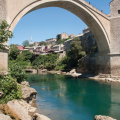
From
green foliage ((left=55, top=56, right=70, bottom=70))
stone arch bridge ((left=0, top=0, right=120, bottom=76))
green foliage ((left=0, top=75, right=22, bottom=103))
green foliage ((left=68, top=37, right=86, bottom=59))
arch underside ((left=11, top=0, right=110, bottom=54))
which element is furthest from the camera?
green foliage ((left=55, top=56, right=70, bottom=70))

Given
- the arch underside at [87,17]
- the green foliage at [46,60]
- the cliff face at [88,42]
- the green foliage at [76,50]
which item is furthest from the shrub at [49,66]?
the arch underside at [87,17]

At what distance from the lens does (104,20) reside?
11.4m

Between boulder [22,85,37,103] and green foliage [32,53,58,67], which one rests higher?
green foliage [32,53,58,67]

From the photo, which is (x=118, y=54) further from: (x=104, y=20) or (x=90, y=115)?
(x=90, y=115)

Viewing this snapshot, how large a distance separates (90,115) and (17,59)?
83.0 ft

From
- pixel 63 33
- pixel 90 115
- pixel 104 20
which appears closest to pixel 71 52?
pixel 104 20

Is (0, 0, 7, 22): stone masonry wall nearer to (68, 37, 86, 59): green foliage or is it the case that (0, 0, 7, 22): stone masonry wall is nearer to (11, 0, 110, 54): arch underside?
(11, 0, 110, 54): arch underside

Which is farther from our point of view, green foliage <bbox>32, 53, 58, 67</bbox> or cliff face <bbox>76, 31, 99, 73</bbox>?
green foliage <bbox>32, 53, 58, 67</bbox>

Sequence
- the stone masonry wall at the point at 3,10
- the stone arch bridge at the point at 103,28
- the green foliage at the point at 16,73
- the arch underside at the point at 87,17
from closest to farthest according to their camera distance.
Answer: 1. the green foliage at the point at 16,73
2. the stone masonry wall at the point at 3,10
3. the arch underside at the point at 87,17
4. the stone arch bridge at the point at 103,28

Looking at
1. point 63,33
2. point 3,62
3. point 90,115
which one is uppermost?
point 63,33

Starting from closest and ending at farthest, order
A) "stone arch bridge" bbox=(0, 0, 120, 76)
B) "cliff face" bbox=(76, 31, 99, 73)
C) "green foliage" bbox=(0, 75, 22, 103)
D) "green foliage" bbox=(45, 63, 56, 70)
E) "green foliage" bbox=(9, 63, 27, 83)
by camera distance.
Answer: "green foliage" bbox=(0, 75, 22, 103) < "green foliage" bbox=(9, 63, 27, 83) < "stone arch bridge" bbox=(0, 0, 120, 76) < "cliff face" bbox=(76, 31, 99, 73) < "green foliage" bbox=(45, 63, 56, 70)

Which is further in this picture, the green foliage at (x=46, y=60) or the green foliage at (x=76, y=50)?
the green foliage at (x=46, y=60)

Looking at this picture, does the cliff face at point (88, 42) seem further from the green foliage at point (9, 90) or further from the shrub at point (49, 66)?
the green foliage at point (9, 90)

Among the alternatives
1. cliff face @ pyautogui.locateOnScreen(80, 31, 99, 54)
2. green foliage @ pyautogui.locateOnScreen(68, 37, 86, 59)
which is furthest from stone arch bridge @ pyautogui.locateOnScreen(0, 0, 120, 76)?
cliff face @ pyautogui.locateOnScreen(80, 31, 99, 54)
